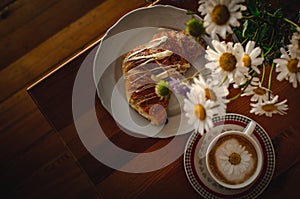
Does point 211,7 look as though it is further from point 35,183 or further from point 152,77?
point 35,183

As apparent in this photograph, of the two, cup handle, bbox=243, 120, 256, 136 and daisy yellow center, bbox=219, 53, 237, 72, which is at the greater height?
daisy yellow center, bbox=219, 53, 237, 72

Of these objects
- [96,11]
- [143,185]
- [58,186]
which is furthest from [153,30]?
[58,186]

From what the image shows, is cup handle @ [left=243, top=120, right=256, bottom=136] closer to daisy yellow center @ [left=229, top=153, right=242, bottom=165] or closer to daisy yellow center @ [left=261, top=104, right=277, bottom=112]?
daisy yellow center @ [left=229, top=153, right=242, bottom=165]

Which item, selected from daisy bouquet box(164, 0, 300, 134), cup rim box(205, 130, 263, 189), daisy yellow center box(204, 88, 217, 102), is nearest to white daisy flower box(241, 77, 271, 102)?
daisy bouquet box(164, 0, 300, 134)

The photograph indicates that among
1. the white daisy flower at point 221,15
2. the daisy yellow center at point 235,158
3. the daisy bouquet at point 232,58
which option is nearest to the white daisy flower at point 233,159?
the daisy yellow center at point 235,158

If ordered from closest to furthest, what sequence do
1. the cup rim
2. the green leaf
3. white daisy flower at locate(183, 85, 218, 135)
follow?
white daisy flower at locate(183, 85, 218, 135), the green leaf, the cup rim

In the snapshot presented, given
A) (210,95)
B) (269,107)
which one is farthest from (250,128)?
(210,95)

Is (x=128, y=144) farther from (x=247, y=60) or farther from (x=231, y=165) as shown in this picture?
(x=247, y=60)
